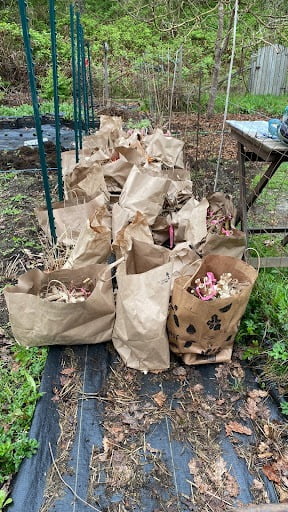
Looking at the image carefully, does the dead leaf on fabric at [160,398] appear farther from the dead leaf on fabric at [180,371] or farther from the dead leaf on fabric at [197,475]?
the dead leaf on fabric at [197,475]

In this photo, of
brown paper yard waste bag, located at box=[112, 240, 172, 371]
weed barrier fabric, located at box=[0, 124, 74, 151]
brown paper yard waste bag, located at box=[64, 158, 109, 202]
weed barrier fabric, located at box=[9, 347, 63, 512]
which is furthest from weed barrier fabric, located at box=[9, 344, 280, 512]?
weed barrier fabric, located at box=[0, 124, 74, 151]

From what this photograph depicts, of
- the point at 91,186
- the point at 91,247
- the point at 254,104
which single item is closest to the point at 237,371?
the point at 91,247

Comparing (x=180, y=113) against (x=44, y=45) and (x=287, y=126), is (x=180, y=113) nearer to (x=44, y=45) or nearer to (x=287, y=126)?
(x=44, y=45)

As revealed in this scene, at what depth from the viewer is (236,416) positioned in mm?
1991

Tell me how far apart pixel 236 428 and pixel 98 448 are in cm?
67

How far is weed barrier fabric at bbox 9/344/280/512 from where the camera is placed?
160cm

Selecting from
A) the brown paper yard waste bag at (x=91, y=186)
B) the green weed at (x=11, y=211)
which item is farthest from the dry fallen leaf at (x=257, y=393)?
the green weed at (x=11, y=211)

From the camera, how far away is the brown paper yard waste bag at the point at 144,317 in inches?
82.0

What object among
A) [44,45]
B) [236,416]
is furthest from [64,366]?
[44,45]

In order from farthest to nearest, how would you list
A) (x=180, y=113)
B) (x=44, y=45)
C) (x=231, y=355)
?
(x=44, y=45) → (x=180, y=113) → (x=231, y=355)

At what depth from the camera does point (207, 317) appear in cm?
209

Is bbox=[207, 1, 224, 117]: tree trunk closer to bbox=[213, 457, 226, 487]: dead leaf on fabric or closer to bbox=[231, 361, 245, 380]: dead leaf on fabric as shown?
bbox=[231, 361, 245, 380]: dead leaf on fabric

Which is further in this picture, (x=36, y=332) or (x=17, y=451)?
(x=36, y=332)

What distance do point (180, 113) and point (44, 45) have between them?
6.06 metres
